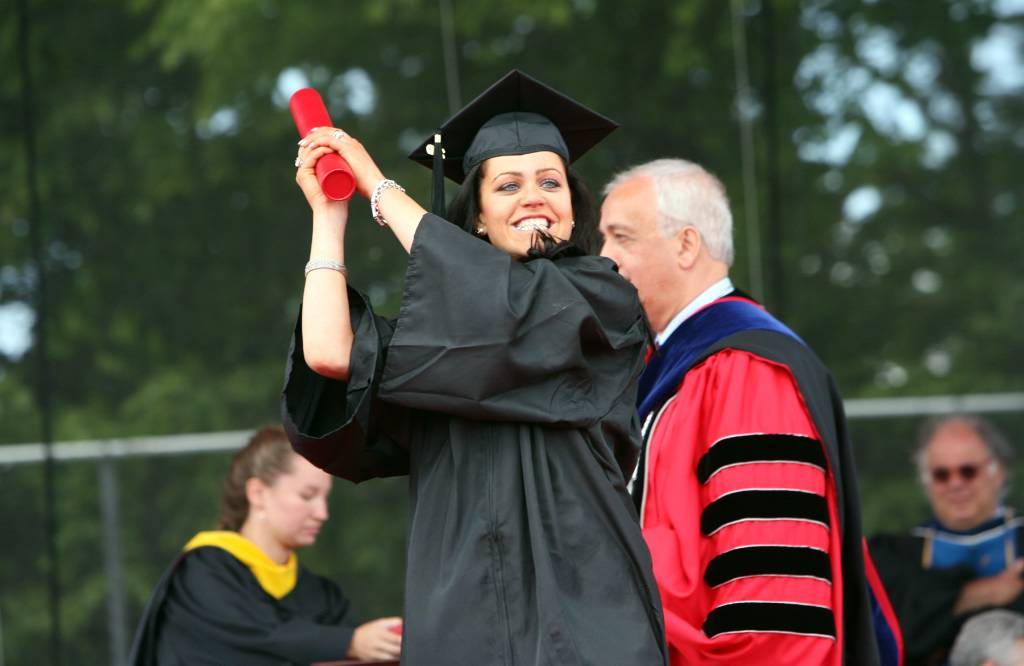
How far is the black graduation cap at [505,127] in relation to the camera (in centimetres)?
268

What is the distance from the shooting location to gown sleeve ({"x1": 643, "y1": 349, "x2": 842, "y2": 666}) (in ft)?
10.1

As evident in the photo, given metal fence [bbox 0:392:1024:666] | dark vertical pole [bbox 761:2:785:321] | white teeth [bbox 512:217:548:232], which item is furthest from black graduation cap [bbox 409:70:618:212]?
dark vertical pole [bbox 761:2:785:321]

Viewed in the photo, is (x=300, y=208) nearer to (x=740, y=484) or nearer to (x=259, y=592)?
(x=259, y=592)

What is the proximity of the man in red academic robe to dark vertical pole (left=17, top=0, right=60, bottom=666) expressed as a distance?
10.7 ft

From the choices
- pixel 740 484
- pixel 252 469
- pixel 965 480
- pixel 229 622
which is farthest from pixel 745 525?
pixel 965 480

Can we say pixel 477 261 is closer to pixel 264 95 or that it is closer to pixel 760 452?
pixel 760 452

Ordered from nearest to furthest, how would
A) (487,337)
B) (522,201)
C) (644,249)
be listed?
(487,337) < (522,201) < (644,249)

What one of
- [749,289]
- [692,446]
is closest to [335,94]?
[749,289]

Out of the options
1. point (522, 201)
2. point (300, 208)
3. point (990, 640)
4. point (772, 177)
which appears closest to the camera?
point (522, 201)

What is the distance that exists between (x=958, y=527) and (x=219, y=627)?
111 inches

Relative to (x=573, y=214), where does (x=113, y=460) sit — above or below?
below

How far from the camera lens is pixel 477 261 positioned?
2.42 metres

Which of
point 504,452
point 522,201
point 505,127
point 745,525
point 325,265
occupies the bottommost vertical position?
point 745,525

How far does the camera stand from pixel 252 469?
13.7ft
